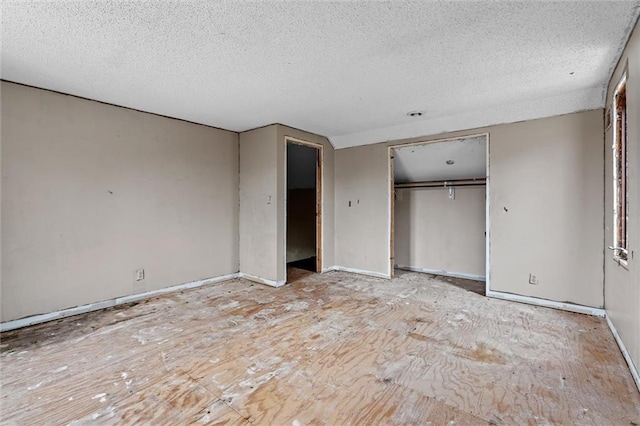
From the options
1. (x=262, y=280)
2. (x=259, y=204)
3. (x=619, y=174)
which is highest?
(x=619, y=174)

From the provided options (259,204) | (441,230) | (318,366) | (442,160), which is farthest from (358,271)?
(318,366)

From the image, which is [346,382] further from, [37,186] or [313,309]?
[37,186]

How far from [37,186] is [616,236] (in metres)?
5.24

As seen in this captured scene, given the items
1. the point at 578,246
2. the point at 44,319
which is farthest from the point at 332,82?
the point at 44,319

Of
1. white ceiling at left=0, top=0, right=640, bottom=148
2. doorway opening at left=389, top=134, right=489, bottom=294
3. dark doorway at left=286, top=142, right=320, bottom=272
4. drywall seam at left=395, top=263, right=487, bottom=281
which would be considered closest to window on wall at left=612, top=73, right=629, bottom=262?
white ceiling at left=0, top=0, right=640, bottom=148

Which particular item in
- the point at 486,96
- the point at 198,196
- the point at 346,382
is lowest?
the point at 346,382

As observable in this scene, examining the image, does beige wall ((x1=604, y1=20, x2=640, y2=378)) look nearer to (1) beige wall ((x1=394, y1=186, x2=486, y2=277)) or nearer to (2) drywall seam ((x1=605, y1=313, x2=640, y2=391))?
(2) drywall seam ((x1=605, y1=313, x2=640, y2=391))

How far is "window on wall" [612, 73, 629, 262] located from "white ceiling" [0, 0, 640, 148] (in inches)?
13.2

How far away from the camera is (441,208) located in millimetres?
4973

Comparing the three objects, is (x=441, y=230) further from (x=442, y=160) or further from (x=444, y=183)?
(x=442, y=160)

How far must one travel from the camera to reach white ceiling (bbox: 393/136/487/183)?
4.22 m

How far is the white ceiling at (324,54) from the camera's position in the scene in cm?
181

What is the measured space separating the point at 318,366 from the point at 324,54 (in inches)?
88.0

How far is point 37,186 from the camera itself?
2.96 metres
